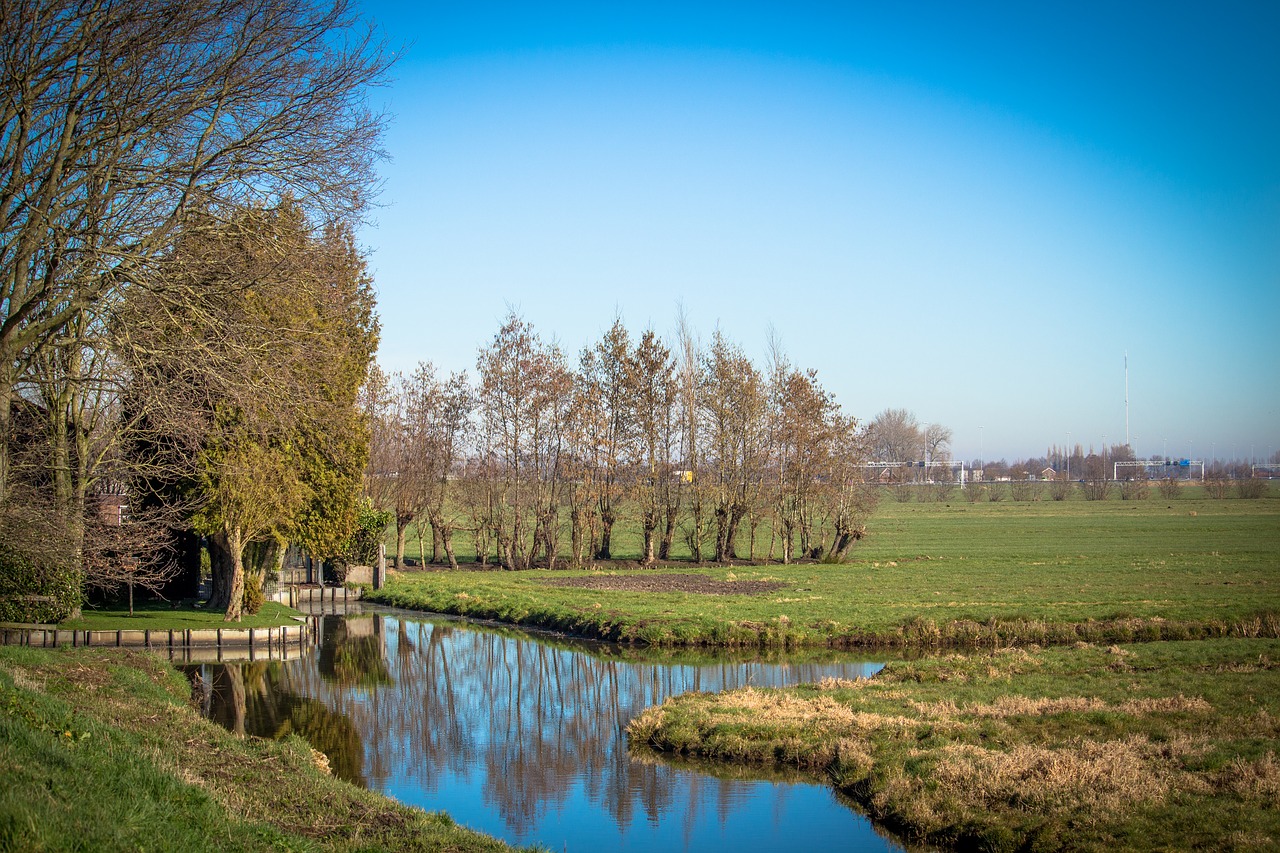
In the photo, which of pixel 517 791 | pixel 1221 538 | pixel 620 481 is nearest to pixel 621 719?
pixel 517 791

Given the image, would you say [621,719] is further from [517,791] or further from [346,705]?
[346,705]

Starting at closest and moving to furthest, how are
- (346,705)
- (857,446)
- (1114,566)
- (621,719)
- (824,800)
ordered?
(824,800) < (621,719) < (346,705) < (1114,566) < (857,446)

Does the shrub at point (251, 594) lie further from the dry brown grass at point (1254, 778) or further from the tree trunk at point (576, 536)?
the dry brown grass at point (1254, 778)

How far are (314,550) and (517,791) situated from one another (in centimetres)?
1742

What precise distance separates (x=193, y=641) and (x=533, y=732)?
11.5 metres

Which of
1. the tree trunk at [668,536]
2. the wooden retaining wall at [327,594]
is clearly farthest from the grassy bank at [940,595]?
the tree trunk at [668,536]

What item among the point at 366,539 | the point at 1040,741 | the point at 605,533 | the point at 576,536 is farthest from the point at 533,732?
the point at 605,533

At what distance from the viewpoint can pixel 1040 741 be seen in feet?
45.8

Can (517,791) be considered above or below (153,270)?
below

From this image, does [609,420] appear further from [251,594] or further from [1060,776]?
[1060,776]

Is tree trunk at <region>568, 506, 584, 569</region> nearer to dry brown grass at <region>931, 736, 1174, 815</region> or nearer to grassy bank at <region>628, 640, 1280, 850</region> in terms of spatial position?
grassy bank at <region>628, 640, 1280, 850</region>

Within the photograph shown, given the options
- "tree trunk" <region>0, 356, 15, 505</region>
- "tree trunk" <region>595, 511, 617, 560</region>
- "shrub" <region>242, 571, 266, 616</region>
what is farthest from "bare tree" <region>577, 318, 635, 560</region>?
"tree trunk" <region>0, 356, 15, 505</region>

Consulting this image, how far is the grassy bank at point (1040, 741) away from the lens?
1090 cm

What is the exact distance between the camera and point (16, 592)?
75.2ft
